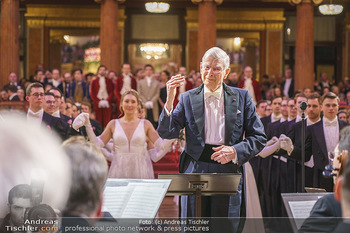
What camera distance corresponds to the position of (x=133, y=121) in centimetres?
755

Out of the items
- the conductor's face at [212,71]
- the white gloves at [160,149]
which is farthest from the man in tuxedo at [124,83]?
the conductor's face at [212,71]

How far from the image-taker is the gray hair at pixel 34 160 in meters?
2.21

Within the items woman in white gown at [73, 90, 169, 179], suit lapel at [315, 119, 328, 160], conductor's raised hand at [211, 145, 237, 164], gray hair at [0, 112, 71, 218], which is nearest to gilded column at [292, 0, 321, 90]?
suit lapel at [315, 119, 328, 160]

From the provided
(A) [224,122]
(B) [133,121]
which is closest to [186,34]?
(B) [133,121]

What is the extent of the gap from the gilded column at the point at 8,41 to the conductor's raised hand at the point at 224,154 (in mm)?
14395

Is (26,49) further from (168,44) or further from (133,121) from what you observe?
(133,121)

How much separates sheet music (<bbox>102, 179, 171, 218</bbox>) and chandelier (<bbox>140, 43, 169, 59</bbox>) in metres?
20.1

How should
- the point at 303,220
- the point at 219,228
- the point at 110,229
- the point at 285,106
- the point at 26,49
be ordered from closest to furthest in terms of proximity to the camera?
the point at 110,229
the point at 303,220
the point at 219,228
the point at 285,106
the point at 26,49

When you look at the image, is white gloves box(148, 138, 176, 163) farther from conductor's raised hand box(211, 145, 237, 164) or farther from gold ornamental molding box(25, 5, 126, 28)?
gold ornamental molding box(25, 5, 126, 28)

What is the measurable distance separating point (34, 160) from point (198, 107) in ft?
7.43

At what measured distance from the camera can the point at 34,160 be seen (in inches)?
98.3

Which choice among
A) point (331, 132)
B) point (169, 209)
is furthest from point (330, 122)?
point (169, 209)

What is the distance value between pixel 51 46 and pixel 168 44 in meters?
4.51

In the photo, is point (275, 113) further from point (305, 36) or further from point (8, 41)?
point (8, 41)
